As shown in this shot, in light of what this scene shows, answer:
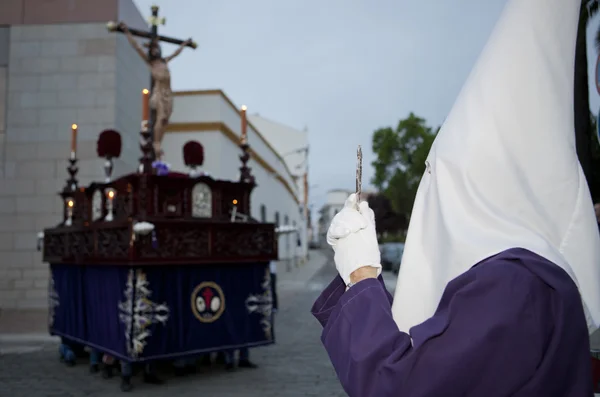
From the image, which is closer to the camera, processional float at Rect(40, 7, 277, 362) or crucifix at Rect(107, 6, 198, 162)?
processional float at Rect(40, 7, 277, 362)

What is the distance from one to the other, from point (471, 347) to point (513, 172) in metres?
0.45

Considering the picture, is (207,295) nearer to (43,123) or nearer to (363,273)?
(363,273)

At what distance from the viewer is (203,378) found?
5.58 metres

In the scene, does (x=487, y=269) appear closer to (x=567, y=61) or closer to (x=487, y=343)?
(x=487, y=343)

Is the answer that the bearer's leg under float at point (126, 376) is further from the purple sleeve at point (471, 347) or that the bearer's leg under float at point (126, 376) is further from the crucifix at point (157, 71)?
the purple sleeve at point (471, 347)

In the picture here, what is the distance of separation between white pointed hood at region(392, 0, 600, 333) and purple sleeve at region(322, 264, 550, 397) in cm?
12

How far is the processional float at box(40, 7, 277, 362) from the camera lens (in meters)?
4.93

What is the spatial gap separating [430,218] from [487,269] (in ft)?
0.87

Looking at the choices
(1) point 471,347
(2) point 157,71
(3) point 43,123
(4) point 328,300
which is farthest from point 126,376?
(3) point 43,123

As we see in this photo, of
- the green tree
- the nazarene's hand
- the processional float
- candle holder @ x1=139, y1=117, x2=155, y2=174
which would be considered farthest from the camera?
the green tree

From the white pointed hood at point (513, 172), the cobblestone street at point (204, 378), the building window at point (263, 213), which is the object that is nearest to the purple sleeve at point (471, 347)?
the white pointed hood at point (513, 172)

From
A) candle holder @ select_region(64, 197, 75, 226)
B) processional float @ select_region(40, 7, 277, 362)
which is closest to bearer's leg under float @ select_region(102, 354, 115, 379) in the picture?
processional float @ select_region(40, 7, 277, 362)

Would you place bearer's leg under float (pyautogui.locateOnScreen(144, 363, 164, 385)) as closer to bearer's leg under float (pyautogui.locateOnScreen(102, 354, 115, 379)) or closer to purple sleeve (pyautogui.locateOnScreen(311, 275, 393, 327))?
bearer's leg under float (pyautogui.locateOnScreen(102, 354, 115, 379))

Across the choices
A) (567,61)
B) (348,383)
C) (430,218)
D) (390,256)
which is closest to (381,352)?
(348,383)
